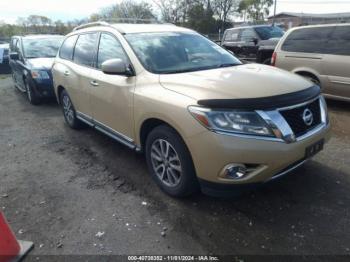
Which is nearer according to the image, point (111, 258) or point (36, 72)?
point (111, 258)

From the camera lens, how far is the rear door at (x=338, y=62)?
19.9ft

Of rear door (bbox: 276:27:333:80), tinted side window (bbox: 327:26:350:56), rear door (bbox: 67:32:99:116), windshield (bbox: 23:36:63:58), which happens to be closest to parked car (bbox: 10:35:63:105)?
windshield (bbox: 23:36:63:58)

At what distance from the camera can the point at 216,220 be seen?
9.80 feet

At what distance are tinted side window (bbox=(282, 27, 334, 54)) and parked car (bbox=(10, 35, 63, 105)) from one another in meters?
5.83

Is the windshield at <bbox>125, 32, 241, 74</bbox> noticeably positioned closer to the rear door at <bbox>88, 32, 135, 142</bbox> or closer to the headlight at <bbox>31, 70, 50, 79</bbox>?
the rear door at <bbox>88, 32, 135, 142</bbox>

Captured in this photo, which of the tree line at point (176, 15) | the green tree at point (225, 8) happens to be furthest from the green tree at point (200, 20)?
the green tree at point (225, 8)

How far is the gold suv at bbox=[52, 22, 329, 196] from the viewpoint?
2.64 meters

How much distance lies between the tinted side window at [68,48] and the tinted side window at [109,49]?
123cm

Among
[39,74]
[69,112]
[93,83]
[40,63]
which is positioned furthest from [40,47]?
[93,83]

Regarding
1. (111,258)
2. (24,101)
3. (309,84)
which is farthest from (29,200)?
(24,101)

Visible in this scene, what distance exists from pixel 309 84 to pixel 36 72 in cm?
664

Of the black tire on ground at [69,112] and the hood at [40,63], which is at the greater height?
the hood at [40,63]

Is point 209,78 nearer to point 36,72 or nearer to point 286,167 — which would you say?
point 286,167

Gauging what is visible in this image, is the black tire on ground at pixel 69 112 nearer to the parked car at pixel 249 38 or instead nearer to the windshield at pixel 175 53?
the windshield at pixel 175 53
